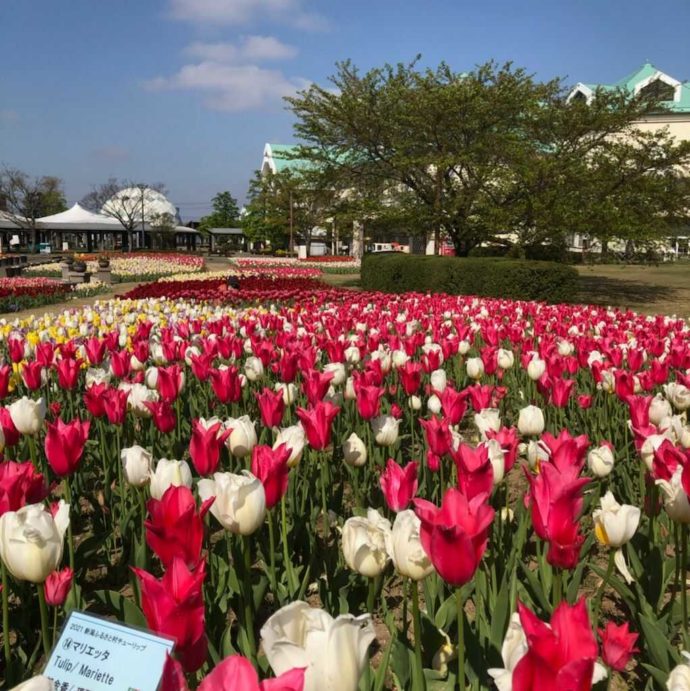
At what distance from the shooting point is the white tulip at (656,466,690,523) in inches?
76.5

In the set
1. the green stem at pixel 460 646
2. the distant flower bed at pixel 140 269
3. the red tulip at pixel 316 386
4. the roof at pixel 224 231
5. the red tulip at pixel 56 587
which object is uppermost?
the roof at pixel 224 231

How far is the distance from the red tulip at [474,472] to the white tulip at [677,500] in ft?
1.82

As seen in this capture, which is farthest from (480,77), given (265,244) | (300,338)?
(265,244)

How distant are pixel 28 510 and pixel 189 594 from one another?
643 mm

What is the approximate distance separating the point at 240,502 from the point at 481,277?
15.3 metres

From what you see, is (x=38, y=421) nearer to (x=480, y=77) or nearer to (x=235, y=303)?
(x=235, y=303)

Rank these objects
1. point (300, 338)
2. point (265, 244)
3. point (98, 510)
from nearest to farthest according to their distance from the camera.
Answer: point (98, 510) → point (300, 338) → point (265, 244)

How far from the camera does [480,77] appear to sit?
20047 mm

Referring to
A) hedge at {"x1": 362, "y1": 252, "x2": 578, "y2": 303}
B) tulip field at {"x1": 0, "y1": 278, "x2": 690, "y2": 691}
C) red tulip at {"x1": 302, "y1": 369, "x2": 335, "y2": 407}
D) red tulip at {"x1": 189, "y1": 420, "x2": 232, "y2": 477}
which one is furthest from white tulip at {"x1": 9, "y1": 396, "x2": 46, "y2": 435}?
hedge at {"x1": 362, "y1": 252, "x2": 578, "y2": 303}

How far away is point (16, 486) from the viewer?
1.93 m

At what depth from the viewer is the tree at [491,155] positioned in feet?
58.5

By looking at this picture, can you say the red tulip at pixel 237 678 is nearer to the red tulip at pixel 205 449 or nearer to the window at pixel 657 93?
the red tulip at pixel 205 449

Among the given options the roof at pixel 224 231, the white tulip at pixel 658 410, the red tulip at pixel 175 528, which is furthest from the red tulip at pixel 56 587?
the roof at pixel 224 231

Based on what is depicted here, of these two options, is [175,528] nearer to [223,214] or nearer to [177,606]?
[177,606]
